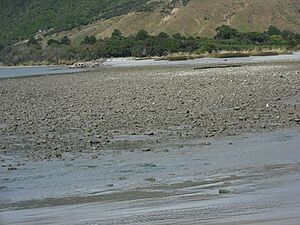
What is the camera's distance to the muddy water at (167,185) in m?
9.21

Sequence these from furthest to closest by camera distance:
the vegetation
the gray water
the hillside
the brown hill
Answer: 1. the hillside
2. the brown hill
3. the vegetation
4. the gray water

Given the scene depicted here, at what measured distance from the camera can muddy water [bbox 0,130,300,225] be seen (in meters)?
9.21

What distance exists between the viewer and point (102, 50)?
135000 mm

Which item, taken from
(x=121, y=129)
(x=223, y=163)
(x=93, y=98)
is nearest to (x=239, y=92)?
(x=93, y=98)

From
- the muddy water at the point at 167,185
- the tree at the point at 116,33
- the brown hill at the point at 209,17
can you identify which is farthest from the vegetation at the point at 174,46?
the muddy water at the point at 167,185

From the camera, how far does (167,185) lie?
459 inches

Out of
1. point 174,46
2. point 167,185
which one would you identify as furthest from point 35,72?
point 167,185

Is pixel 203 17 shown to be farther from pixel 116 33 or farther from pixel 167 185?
pixel 167 185

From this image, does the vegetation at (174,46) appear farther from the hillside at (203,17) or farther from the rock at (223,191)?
the rock at (223,191)

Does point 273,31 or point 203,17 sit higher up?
point 203,17

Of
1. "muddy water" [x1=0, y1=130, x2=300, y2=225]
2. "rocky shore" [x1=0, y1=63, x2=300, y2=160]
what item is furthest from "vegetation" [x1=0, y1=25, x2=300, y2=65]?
"muddy water" [x1=0, y1=130, x2=300, y2=225]

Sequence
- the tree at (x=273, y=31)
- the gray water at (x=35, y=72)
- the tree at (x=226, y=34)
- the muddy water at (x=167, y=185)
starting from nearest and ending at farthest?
the muddy water at (x=167, y=185)
the gray water at (x=35, y=72)
the tree at (x=226, y=34)
the tree at (x=273, y=31)

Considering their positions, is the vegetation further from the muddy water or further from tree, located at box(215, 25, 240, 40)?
the muddy water

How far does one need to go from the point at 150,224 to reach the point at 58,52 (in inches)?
5762
